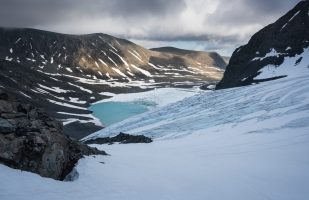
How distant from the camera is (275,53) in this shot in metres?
82.8

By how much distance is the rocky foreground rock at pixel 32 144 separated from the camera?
13.7 metres

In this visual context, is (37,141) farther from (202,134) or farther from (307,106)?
(307,106)

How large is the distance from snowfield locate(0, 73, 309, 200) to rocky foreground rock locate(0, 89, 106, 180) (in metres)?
0.77

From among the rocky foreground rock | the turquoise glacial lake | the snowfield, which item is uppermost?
the rocky foreground rock

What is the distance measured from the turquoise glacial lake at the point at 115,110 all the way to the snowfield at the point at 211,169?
2083 inches

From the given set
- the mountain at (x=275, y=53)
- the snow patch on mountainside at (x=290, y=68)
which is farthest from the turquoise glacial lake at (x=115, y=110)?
the snow patch on mountainside at (x=290, y=68)

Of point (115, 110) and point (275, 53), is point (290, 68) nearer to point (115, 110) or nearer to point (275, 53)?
point (275, 53)

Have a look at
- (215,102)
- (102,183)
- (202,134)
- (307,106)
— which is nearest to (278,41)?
(215,102)

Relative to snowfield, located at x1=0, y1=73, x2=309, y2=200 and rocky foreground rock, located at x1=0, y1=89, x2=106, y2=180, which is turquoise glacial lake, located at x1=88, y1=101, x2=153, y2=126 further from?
rocky foreground rock, located at x1=0, y1=89, x2=106, y2=180

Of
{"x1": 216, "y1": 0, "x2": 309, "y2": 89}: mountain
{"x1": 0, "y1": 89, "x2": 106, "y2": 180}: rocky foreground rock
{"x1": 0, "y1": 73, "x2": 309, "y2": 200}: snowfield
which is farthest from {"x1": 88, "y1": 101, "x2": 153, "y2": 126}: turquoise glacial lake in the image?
{"x1": 0, "y1": 89, "x2": 106, "y2": 180}: rocky foreground rock

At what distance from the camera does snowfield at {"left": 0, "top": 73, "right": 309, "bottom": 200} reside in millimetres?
12961

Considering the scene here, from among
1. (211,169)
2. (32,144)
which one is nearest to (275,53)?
(211,169)

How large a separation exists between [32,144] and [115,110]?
294 ft

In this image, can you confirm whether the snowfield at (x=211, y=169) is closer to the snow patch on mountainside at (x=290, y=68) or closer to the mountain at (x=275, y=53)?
the snow patch on mountainside at (x=290, y=68)
